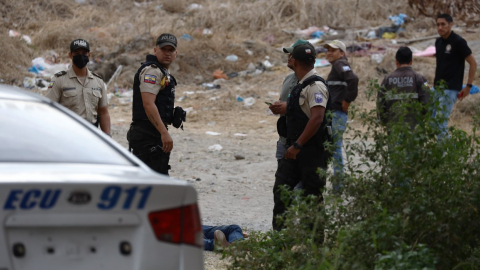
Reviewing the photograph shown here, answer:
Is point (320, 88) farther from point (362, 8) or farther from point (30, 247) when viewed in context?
point (362, 8)

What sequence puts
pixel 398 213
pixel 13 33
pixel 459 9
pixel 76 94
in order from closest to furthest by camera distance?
pixel 398 213 < pixel 76 94 < pixel 13 33 < pixel 459 9

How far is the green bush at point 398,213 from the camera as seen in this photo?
376 cm

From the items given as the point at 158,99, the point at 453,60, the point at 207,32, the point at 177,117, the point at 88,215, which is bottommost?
the point at 88,215

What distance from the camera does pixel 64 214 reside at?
243 centimetres

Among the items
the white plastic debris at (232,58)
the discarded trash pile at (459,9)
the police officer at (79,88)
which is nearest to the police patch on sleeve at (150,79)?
the police officer at (79,88)

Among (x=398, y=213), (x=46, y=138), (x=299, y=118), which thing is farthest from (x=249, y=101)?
(x=46, y=138)

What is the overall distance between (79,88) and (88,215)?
3721mm

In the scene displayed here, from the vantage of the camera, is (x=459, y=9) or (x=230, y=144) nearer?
(x=230, y=144)

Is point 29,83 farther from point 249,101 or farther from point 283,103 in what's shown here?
point 283,103

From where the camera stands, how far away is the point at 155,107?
18.4 ft

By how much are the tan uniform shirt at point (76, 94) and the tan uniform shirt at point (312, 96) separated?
191 cm

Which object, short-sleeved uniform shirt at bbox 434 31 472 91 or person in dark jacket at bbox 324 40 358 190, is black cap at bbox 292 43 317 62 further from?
short-sleeved uniform shirt at bbox 434 31 472 91

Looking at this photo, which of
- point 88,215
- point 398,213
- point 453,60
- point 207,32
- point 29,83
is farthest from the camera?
point 207,32

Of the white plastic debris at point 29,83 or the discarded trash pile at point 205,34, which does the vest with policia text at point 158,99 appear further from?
the white plastic debris at point 29,83
